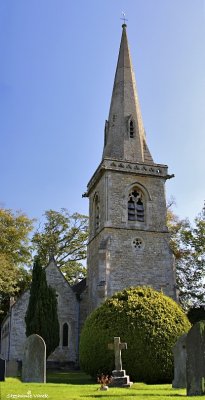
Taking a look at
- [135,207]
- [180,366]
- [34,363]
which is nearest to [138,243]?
[135,207]

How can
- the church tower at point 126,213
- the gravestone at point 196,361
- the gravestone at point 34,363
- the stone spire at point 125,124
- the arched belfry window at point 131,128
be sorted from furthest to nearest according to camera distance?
1. the arched belfry window at point 131,128
2. the stone spire at point 125,124
3. the church tower at point 126,213
4. the gravestone at point 34,363
5. the gravestone at point 196,361

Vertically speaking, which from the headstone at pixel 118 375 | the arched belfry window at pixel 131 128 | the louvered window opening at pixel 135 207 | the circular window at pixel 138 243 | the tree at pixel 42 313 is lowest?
the headstone at pixel 118 375

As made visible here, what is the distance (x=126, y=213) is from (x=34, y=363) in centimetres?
1346

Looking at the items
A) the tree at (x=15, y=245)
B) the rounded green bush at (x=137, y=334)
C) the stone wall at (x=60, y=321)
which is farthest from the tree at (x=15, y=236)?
the rounded green bush at (x=137, y=334)

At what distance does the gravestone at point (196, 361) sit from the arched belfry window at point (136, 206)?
596 inches

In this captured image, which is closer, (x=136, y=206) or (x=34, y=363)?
(x=34, y=363)

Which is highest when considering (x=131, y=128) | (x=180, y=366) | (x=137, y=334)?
(x=131, y=128)

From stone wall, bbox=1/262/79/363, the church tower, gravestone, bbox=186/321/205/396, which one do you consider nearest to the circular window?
the church tower

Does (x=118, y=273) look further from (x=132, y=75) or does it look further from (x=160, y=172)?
(x=132, y=75)

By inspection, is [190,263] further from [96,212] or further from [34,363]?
[34,363]

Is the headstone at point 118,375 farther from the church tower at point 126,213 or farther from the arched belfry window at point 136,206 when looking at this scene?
the arched belfry window at point 136,206

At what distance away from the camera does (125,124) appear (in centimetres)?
2731

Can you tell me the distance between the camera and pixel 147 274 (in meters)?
23.7

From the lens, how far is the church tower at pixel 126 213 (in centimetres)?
2345
